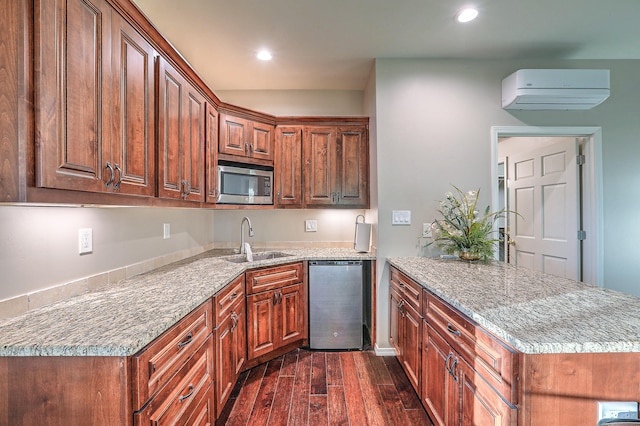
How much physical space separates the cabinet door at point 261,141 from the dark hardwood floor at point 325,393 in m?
1.87

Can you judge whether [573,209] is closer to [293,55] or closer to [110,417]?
[293,55]

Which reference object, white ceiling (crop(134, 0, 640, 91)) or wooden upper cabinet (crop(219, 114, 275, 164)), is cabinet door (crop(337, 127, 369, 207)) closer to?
white ceiling (crop(134, 0, 640, 91))

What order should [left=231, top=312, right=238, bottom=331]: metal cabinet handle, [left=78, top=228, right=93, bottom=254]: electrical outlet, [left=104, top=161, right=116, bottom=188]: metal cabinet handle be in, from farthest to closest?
[left=231, top=312, right=238, bottom=331]: metal cabinet handle
[left=78, top=228, right=93, bottom=254]: electrical outlet
[left=104, top=161, right=116, bottom=188]: metal cabinet handle

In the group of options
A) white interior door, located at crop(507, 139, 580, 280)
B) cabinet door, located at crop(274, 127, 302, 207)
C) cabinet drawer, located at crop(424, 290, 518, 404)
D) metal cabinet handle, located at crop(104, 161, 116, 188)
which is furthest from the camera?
cabinet door, located at crop(274, 127, 302, 207)

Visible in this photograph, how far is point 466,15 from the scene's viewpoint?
6.47ft

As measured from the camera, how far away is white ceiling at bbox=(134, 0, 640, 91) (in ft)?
6.23

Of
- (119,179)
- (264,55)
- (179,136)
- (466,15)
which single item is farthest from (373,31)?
(119,179)

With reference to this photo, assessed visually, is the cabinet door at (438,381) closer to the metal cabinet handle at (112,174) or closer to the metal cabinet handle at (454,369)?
the metal cabinet handle at (454,369)

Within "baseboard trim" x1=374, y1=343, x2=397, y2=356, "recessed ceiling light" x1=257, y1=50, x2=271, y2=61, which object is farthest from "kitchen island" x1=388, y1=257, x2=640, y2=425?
"recessed ceiling light" x1=257, y1=50, x2=271, y2=61

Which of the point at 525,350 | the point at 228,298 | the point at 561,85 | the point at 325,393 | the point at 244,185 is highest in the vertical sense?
the point at 561,85

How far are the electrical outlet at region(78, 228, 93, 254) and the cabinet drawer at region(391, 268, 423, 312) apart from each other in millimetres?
1887

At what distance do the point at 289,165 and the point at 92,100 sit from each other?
1840 millimetres

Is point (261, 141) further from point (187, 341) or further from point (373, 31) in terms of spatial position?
point (187, 341)

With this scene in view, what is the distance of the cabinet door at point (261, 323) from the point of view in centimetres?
221
